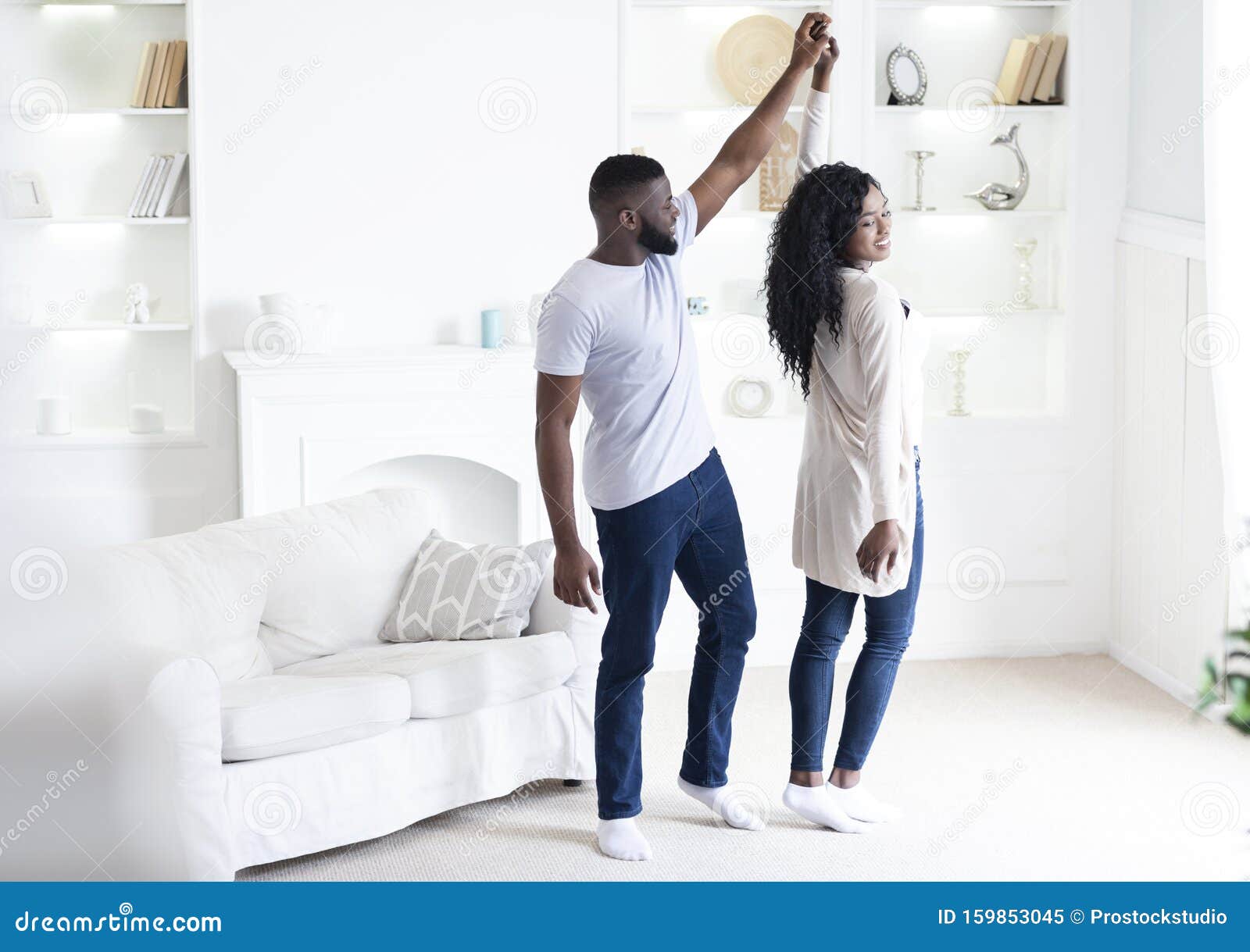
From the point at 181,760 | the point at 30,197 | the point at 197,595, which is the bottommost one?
the point at 181,760

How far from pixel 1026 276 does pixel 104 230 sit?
302cm

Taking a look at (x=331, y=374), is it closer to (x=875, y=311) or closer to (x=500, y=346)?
(x=500, y=346)

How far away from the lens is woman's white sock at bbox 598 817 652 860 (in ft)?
9.88

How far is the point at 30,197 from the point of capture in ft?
14.3

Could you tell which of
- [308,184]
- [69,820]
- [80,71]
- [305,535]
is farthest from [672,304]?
[80,71]

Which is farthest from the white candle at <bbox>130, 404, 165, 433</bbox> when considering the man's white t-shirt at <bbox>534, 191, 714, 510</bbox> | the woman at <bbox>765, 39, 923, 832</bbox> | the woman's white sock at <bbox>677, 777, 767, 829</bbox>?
the woman at <bbox>765, 39, 923, 832</bbox>

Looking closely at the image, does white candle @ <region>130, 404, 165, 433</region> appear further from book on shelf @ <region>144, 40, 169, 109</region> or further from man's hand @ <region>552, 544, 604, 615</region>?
man's hand @ <region>552, 544, 604, 615</region>

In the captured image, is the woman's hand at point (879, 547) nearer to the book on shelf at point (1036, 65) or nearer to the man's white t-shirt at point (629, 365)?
the man's white t-shirt at point (629, 365)

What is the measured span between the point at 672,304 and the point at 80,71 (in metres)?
2.56

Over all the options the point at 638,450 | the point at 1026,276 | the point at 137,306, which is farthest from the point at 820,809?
the point at 137,306

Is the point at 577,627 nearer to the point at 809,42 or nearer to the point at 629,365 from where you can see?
the point at 629,365

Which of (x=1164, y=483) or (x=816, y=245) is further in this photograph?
(x=1164, y=483)

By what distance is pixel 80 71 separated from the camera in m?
4.44

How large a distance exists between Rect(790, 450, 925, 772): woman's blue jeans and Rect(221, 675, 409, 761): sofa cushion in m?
0.87
